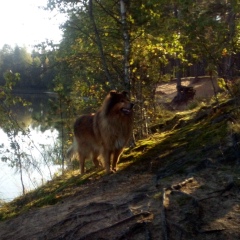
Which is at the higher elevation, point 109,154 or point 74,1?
point 74,1

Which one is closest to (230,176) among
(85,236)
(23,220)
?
(85,236)

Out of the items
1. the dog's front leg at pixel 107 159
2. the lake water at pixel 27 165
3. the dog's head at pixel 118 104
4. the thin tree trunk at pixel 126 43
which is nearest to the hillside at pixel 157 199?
the dog's front leg at pixel 107 159

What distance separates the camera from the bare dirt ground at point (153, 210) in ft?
14.8

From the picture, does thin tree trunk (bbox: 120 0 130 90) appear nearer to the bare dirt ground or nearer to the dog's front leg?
the dog's front leg

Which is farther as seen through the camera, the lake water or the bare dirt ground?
the lake water

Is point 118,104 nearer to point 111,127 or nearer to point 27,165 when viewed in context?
point 111,127

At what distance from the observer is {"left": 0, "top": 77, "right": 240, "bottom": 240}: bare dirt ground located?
4.50 metres

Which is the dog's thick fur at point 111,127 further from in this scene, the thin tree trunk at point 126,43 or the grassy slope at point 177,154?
the thin tree trunk at point 126,43

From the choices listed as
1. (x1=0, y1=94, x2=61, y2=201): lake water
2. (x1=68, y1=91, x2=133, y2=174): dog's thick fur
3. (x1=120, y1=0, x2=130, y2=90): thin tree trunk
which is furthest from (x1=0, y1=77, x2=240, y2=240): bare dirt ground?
(x1=0, y1=94, x2=61, y2=201): lake water

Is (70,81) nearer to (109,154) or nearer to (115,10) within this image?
A: (115,10)

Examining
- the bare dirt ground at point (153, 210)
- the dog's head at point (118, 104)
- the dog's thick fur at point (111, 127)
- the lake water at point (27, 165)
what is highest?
the dog's head at point (118, 104)

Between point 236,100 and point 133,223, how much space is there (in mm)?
5467

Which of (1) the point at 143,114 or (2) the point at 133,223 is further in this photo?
(1) the point at 143,114

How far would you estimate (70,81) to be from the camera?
12891 mm
